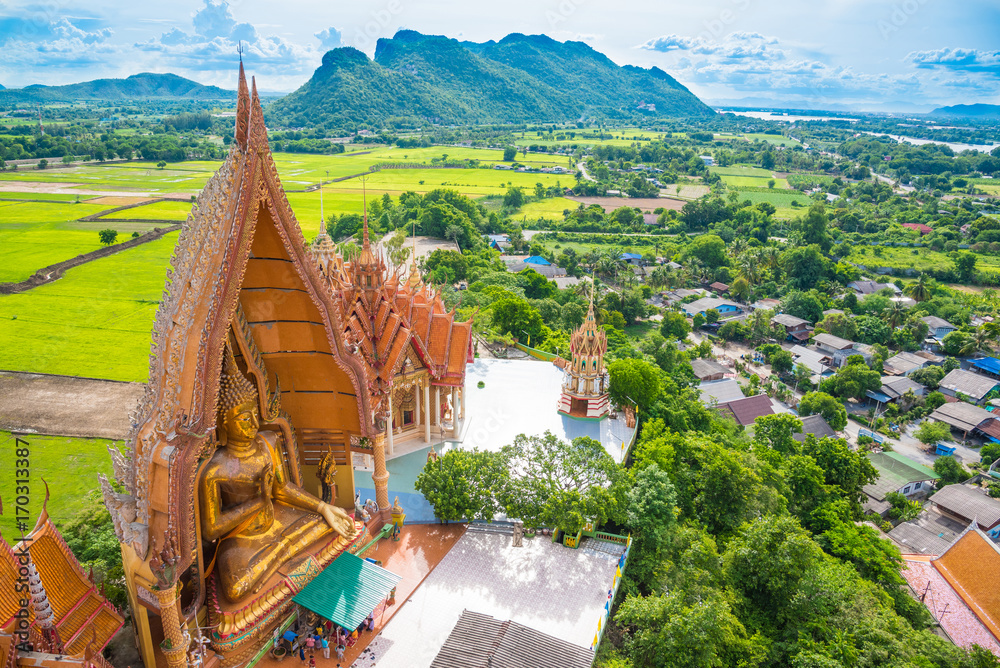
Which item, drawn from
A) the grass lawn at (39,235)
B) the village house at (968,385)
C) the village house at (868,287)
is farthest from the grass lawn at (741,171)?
the grass lawn at (39,235)

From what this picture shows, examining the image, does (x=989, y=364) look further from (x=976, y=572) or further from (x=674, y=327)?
(x=976, y=572)

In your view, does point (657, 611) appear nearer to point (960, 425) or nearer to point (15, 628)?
point (15, 628)

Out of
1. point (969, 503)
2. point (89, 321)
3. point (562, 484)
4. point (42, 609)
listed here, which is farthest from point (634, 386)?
point (89, 321)

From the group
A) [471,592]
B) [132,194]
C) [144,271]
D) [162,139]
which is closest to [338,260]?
[471,592]

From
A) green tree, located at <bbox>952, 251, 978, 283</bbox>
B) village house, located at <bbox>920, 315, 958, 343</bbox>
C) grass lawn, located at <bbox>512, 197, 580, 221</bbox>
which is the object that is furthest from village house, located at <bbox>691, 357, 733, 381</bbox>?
grass lawn, located at <bbox>512, 197, 580, 221</bbox>

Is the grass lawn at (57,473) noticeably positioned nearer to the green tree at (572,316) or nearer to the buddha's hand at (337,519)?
the buddha's hand at (337,519)

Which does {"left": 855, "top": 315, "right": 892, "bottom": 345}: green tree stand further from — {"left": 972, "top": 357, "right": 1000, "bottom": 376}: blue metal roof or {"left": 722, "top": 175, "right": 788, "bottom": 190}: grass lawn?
{"left": 722, "top": 175, "right": 788, "bottom": 190}: grass lawn
